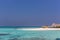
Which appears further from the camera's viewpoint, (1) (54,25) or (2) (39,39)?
(1) (54,25)

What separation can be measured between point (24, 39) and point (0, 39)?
1.20m

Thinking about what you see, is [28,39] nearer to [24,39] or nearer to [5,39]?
[24,39]

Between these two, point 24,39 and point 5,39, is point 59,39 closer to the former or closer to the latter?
point 24,39

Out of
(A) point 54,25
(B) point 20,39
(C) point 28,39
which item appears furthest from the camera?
(A) point 54,25

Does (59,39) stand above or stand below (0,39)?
below

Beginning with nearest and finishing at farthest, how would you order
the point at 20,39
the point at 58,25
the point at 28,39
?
the point at 20,39
the point at 28,39
the point at 58,25

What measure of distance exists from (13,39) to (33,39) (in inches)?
38.6

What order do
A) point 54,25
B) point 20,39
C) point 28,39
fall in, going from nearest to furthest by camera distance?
1. point 20,39
2. point 28,39
3. point 54,25

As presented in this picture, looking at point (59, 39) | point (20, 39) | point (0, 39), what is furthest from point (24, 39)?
point (59, 39)

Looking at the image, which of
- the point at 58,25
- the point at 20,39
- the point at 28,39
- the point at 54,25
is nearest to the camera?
the point at 20,39

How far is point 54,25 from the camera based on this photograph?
20141mm

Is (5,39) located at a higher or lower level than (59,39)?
higher

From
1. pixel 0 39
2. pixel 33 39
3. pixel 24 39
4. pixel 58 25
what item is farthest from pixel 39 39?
pixel 58 25

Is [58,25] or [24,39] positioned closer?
[24,39]
